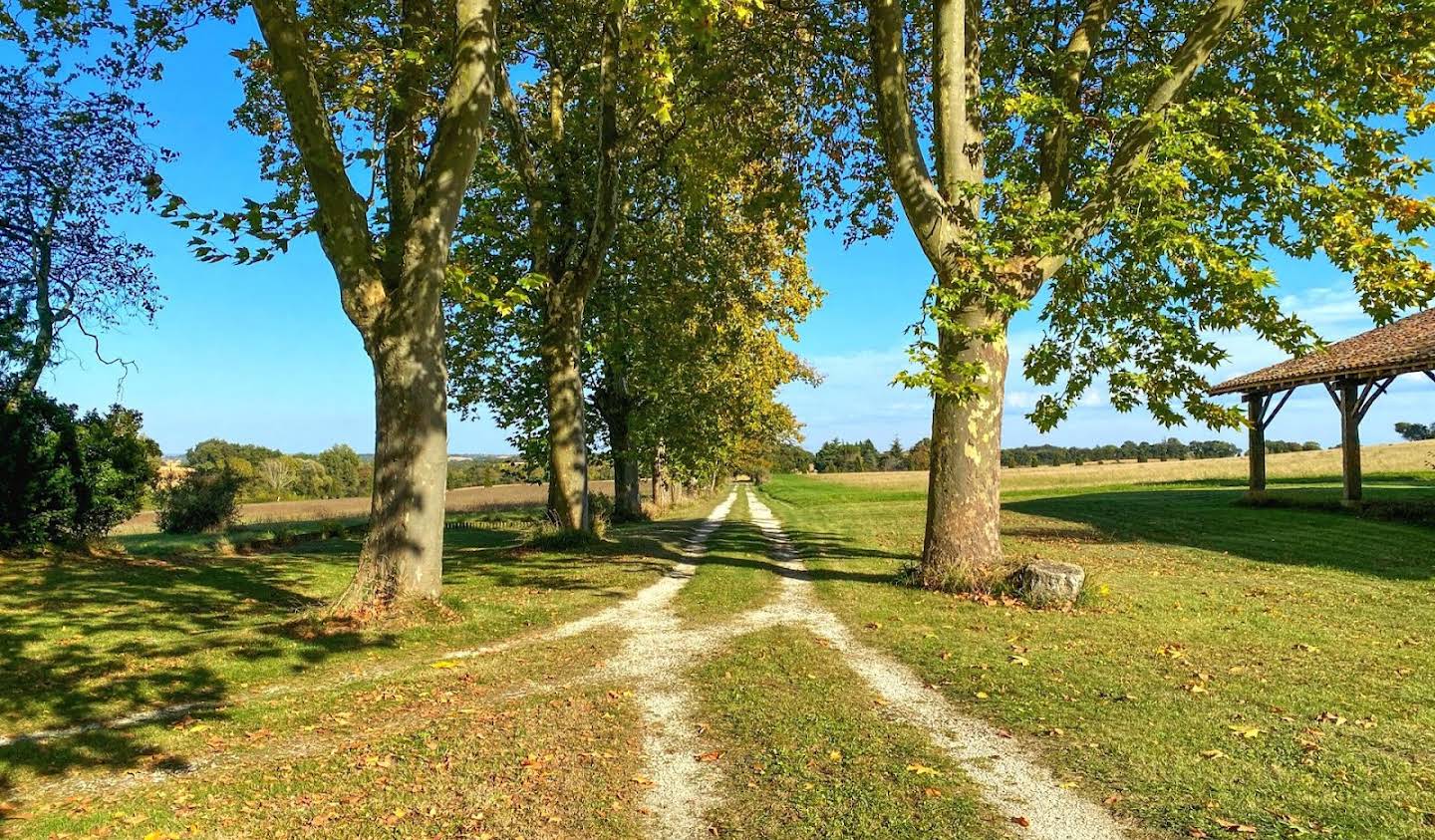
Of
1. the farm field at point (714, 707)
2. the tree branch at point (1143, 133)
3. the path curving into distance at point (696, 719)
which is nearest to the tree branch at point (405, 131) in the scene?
the farm field at point (714, 707)

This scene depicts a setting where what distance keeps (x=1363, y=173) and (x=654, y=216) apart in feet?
47.3

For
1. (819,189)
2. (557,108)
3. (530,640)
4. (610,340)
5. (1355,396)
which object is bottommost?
(530,640)

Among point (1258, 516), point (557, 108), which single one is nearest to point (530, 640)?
point (557, 108)

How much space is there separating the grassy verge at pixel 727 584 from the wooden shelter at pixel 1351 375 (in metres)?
13.8

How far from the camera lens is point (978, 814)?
4.27m

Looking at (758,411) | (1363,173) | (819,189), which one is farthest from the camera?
(758,411)

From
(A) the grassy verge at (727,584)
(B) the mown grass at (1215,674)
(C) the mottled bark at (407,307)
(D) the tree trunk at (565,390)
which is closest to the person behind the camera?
(B) the mown grass at (1215,674)

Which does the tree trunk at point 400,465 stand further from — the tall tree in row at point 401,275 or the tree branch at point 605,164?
the tree branch at point 605,164

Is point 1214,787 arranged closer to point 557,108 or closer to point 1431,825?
point 1431,825

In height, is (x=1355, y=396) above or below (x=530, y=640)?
above

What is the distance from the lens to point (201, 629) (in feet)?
31.2

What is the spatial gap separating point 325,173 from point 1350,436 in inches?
960

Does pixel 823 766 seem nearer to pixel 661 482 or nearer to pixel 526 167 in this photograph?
pixel 526 167

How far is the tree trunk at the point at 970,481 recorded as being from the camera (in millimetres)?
11148
